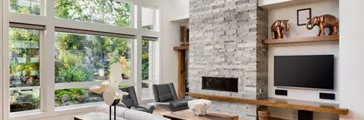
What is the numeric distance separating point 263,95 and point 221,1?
226cm

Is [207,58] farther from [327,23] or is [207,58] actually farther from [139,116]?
[139,116]

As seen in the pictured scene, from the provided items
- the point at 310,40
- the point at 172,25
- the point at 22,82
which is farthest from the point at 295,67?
the point at 22,82

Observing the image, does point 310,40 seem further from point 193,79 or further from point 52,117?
point 52,117

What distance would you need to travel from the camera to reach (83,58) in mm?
5621

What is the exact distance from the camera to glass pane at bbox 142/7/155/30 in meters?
6.77

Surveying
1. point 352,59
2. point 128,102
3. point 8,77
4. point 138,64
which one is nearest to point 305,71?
point 352,59

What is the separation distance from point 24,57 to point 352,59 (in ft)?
18.9

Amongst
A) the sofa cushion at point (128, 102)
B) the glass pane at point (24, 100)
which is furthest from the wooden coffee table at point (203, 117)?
the glass pane at point (24, 100)

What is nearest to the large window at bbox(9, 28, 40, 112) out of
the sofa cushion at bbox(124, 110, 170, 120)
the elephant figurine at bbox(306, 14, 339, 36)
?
the sofa cushion at bbox(124, 110, 170, 120)

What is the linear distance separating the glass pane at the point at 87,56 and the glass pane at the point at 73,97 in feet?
0.75

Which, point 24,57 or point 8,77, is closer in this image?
point 8,77

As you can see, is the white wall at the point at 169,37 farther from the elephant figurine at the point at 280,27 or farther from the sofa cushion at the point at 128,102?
the elephant figurine at the point at 280,27

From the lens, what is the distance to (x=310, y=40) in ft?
15.2

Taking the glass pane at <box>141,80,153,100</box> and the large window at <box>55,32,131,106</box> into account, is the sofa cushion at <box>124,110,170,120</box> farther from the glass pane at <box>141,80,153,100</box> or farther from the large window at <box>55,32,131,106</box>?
the glass pane at <box>141,80,153,100</box>
